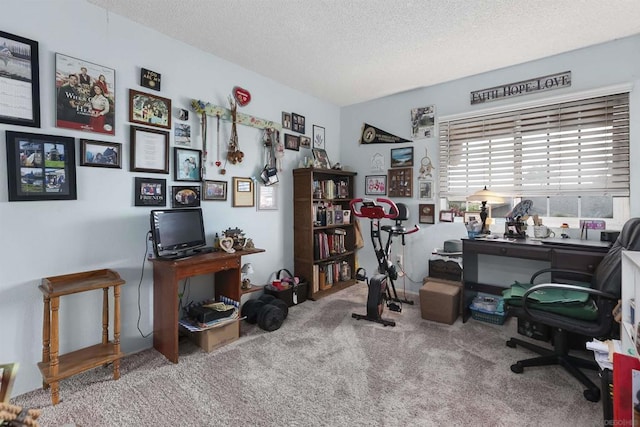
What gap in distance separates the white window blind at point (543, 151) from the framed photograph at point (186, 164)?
271 centimetres

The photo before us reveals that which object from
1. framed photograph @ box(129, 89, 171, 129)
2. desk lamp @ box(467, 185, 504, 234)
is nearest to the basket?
desk lamp @ box(467, 185, 504, 234)

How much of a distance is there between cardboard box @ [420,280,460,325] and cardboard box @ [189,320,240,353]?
1.79 meters

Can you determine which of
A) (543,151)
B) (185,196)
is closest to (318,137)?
(185,196)

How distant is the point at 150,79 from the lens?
8.20 ft

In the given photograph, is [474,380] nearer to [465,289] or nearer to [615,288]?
[615,288]


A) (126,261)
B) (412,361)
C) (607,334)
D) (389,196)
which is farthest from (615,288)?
(126,261)


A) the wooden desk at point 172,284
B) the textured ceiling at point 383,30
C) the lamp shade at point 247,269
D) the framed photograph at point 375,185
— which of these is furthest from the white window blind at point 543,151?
the wooden desk at point 172,284

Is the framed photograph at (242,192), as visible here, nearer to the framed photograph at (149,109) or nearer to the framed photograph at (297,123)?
the framed photograph at (149,109)

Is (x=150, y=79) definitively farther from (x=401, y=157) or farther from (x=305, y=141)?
(x=401, y=157)

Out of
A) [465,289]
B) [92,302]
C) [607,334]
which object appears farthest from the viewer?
[465,289]

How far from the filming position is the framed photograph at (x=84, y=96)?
208cm

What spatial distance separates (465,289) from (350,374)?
1.63m

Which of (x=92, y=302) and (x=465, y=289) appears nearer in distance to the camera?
(x=92, y=302)

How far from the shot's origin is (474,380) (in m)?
2.05
